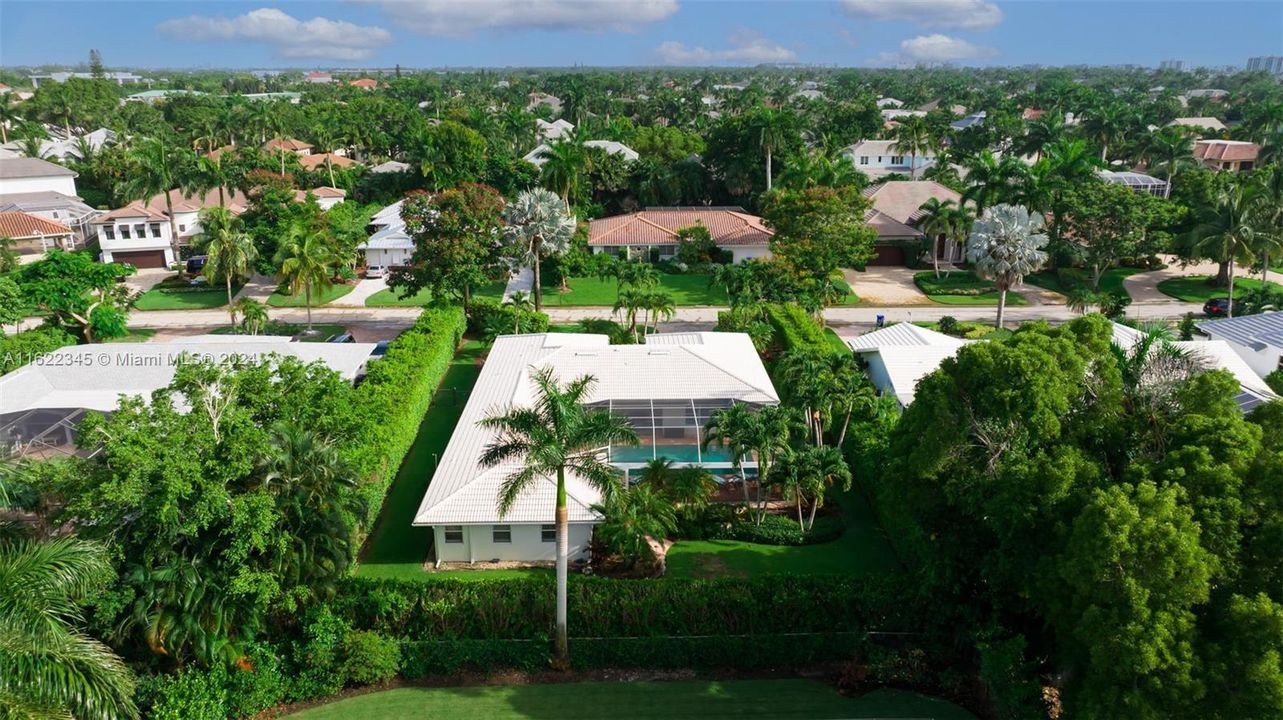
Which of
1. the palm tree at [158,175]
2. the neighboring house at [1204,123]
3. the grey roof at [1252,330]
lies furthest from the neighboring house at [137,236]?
the neighboring house at [1204,123]

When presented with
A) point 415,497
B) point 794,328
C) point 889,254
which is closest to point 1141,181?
point 889,254

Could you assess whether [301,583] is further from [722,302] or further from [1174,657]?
[722,302]

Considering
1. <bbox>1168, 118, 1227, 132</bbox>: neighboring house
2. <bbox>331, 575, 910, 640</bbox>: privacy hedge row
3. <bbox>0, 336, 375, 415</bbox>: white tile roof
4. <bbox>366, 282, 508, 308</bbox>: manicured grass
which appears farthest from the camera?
<bbox>1168, 118, 1227, 132</bbox>: neighboring house

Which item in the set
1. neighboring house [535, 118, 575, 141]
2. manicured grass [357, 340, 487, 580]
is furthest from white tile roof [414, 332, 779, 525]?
neighboring house [535, 118, 575, 141]

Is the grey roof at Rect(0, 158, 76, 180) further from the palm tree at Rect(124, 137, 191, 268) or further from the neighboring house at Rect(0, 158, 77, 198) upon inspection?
the palm tree at Rect(124, 137, 191, 268)

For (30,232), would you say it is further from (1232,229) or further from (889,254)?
(1232,229)

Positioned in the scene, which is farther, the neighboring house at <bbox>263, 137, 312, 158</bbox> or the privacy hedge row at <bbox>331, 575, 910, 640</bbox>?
the neighboring house at <bbox>263, 137, 312, 158</bbox>

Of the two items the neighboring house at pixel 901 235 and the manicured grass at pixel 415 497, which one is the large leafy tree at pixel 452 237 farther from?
the neighboring house at pixel 901 235
